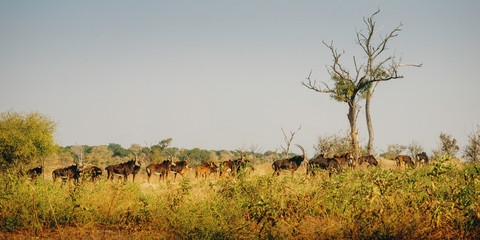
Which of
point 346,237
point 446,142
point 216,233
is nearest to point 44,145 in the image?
point 216,233

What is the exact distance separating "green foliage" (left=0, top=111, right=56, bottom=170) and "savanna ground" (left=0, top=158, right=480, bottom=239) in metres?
24.3

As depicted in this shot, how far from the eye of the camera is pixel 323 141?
85.9 feet

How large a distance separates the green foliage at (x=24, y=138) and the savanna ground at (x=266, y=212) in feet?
79.8

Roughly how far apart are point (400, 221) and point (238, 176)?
16.6 feet

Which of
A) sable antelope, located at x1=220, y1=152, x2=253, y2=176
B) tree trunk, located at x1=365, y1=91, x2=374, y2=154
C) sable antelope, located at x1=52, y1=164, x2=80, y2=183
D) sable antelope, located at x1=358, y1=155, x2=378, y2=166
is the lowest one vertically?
sable antelope, located at x1=52, y1=164, x2=80, y2=183

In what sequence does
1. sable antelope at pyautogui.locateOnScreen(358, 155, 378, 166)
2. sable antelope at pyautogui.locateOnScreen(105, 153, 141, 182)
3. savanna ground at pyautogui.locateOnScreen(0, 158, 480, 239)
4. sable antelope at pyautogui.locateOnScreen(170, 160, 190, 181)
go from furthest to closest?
sable antelope at pyautogui.locateOnScreen(170, 160, 190, 181), sable antelope at pyautogui.locateOnScreen(358, 155, 378, 166), sable antelope at pyautogui.locateOnScreen(105, 153, 141, 182), savanna ground at pyautogui.locateOnScreen(0, 158, 480, 239)

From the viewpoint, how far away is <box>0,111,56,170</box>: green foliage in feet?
92.3

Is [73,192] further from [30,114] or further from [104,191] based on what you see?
[30,114]

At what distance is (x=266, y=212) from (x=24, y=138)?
31.1 m

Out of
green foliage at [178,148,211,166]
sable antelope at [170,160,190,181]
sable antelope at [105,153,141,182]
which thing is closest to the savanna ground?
sable antelope at [105,153,141,182]

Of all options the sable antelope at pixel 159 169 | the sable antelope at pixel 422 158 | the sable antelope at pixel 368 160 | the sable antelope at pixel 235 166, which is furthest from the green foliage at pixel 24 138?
the sable antelope at pixel 422 158

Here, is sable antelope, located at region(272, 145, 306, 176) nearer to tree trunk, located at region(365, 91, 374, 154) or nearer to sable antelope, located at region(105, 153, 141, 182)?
sable antelope, located at region(105, 153, 141, 182)

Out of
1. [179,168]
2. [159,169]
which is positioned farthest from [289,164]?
[159,169]

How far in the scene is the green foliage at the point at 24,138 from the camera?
92.3 ft
